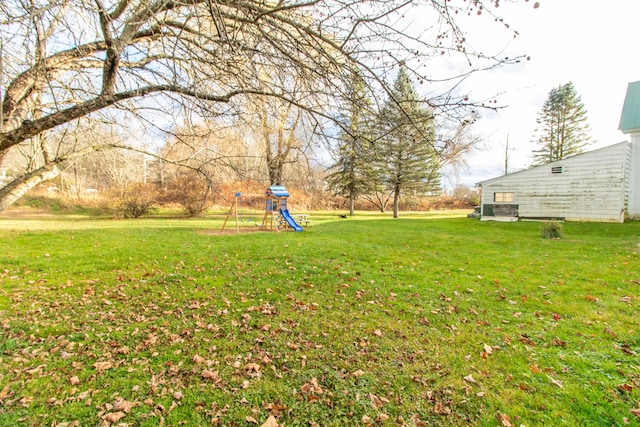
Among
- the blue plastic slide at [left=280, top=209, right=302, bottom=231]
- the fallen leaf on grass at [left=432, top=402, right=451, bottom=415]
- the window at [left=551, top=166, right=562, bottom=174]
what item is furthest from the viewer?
the window at [left=551, top=166, right=562, bottom=174]

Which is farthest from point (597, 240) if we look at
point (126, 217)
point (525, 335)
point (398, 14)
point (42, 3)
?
point (126, 217)

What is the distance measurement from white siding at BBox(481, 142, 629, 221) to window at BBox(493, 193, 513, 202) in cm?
25

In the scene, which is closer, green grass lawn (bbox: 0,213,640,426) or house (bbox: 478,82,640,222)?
green grass lawn (bbox: 0,213,640,426)

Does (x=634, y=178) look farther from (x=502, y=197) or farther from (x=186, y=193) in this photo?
(x=186, y=193)

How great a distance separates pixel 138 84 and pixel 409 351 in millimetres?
4621

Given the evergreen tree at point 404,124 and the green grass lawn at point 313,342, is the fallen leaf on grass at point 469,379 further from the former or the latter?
the evergreen tree at point 404,124

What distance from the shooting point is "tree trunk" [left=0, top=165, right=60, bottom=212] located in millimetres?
3252

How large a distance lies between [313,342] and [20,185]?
153 inches

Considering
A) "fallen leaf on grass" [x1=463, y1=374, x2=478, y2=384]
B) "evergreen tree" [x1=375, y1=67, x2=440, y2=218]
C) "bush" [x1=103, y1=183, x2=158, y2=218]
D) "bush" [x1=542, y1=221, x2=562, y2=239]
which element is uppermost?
"evergreen tree" [x1=375, y1=67, x2=440, y2=218]

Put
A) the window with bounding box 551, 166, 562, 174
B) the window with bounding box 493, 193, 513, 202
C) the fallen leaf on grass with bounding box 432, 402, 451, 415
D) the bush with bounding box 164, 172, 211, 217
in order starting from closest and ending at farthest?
the fallen leaf on grass with bounding box 432, 402, 451, 415 < the window with bounding box 551, 166, 562, 174 < the window with bounding box 493, 193, 513, 202 < the bush with bounding box 164, 172, 211, 217

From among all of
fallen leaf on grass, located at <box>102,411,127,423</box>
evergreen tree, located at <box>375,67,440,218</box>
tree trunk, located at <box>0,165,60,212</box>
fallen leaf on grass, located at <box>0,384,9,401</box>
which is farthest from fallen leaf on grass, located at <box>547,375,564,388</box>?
tree trunk, located at <box>0,165,60,212</box>

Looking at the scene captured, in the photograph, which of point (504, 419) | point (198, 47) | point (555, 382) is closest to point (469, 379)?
point (504, 419)

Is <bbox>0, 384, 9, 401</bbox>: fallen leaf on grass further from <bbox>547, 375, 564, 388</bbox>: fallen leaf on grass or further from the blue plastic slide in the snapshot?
the blue plastic slide

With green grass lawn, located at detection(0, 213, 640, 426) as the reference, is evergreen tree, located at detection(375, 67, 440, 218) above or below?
above
